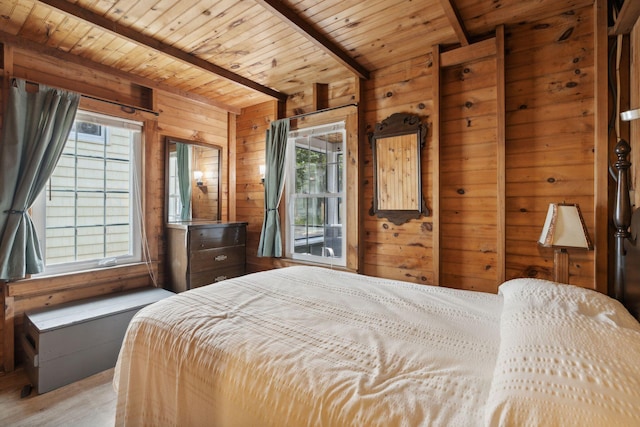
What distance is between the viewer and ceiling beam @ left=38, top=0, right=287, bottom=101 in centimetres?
195

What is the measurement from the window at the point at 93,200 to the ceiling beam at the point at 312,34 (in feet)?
6.50

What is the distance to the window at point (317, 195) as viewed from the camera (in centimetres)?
321

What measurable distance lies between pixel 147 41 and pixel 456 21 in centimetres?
233

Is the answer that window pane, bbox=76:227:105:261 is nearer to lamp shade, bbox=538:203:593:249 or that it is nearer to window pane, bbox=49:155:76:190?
window pane, bbox=49:155:76:190

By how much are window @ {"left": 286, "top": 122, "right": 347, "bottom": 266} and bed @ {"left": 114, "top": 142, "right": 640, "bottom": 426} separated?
5.59 ft

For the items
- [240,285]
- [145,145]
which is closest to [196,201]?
[145,145]

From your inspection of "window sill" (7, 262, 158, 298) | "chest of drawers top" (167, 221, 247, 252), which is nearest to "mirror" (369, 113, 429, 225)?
"chest of drawers top" (167, 221, 247, 252)

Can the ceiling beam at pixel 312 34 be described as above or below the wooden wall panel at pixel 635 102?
above

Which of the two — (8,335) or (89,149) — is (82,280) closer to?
(8,335)

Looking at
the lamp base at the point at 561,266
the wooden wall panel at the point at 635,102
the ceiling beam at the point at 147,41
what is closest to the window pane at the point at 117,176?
the ceiling beam at the point at 147,41

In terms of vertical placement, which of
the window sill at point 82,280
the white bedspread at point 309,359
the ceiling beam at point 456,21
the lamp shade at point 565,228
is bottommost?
the window sill at point 82,280

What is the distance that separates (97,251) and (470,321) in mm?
3203

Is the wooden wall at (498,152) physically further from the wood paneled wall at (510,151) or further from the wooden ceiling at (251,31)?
the wooden ceiling at (251,31)

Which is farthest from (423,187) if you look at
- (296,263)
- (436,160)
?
(296,263)
